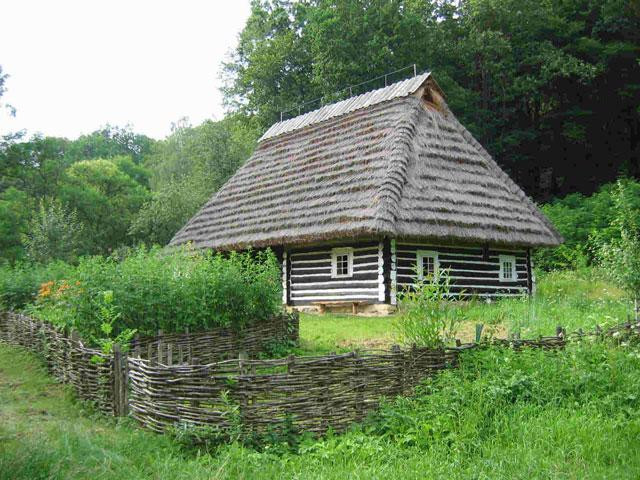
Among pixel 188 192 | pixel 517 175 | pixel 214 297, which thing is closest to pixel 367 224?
pixel 214 297

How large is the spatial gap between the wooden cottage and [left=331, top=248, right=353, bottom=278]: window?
0.10 ft

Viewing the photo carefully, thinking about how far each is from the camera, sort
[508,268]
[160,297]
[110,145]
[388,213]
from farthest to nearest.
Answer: [110,145] → [508,268] → [388,213] → [160,297]

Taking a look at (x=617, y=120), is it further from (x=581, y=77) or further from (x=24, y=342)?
(x=24, y=342)

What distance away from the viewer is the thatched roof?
15.3 metres

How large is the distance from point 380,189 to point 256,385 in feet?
30.9

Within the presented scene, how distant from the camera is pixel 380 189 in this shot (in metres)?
15.3

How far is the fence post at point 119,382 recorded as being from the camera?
7.29 meters

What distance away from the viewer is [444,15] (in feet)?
107

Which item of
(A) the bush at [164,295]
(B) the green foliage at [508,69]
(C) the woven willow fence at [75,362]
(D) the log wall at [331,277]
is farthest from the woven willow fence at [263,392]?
(B) the green foliage at [508,69]

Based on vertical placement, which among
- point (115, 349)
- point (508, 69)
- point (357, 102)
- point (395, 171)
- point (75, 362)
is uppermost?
point (508, 69)

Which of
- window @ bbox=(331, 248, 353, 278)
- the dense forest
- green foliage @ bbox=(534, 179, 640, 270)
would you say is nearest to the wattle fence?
window @ bbox=(331, 248, 353, 278)

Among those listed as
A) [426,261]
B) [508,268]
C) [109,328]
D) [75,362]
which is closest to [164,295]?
[109,328]

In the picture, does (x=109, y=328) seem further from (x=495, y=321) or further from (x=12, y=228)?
(x=12, y=228)

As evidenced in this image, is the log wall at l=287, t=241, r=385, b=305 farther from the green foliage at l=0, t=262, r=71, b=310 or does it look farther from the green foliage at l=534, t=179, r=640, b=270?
the green foliage at l=534, t=179, r=640, b=270
